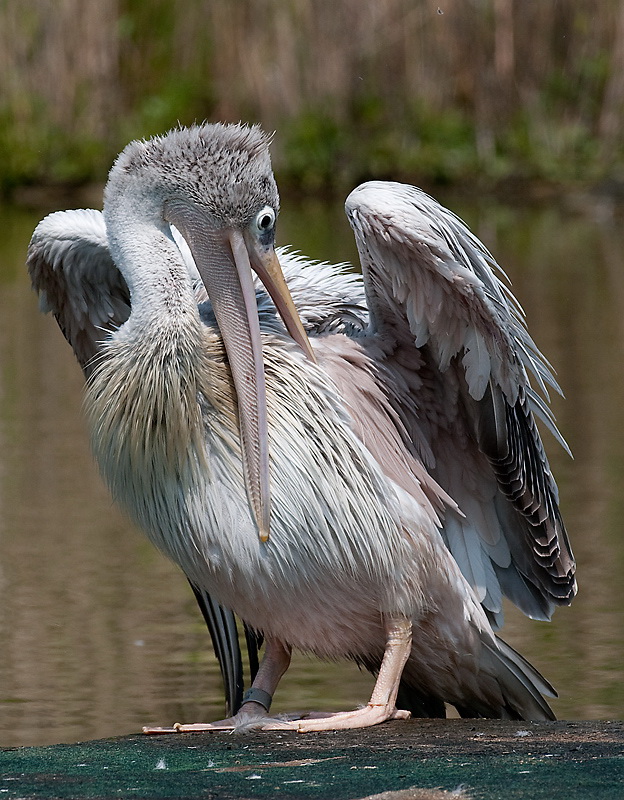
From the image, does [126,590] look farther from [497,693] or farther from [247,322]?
[247,322]

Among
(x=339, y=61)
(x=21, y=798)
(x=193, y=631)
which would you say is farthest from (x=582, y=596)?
(x=339, y=61)

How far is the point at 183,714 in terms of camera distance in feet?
13.4

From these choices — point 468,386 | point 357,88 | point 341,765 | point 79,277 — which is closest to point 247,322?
point 468,386

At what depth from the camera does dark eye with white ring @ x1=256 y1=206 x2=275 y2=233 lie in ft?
12.1

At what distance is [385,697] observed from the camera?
12.1 ft

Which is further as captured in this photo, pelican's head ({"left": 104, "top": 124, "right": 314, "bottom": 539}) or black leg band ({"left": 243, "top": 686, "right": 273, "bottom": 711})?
black leg band ({"left": 243, "top": 686, "right": 273, "bottom": 711})

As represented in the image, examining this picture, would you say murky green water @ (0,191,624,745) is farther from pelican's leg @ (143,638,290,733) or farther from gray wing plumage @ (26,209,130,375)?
gray wing plumage @ (26,209,130,375)

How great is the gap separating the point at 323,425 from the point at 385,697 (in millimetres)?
678

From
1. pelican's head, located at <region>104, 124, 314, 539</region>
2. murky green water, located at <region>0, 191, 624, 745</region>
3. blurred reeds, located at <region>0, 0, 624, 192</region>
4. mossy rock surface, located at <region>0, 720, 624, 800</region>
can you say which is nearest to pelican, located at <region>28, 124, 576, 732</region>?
pelican's head, located at <region>104, 124, 314, 539</region>

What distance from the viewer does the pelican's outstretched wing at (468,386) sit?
3.54 meters

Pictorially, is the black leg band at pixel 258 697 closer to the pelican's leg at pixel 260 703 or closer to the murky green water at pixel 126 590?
the pelican's leg at pixel 260 703

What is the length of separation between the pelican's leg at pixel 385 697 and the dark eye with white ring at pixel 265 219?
3.31ft

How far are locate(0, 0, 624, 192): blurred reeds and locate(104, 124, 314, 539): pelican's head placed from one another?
9.06 metres

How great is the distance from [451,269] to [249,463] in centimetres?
64
